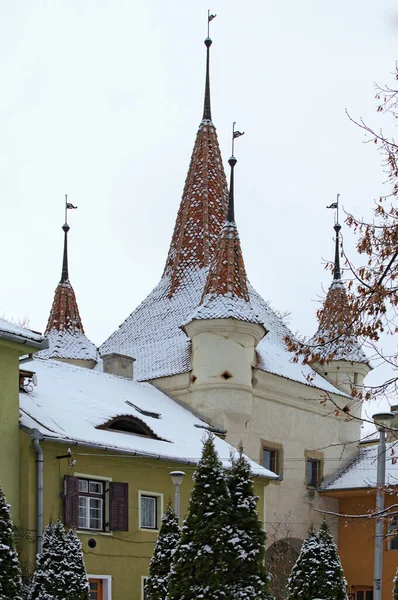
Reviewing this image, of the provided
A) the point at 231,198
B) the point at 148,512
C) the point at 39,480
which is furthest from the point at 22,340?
the point at 231,198

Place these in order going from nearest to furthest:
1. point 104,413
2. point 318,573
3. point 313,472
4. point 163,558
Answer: point 163,558
point 318,573
point 104,413
point 313,472

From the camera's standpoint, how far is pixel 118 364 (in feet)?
102

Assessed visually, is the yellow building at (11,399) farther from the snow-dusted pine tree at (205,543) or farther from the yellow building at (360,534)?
the yellow building at (360,534)

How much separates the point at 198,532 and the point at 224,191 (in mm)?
24471

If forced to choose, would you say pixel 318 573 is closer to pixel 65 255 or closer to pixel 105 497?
pixel 105 497

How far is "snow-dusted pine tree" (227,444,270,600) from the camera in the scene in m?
14.8

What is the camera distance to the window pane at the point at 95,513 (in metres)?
22.6

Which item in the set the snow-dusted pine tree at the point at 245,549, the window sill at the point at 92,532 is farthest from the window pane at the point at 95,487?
the snow-dusted pine tree at the point at 245,549

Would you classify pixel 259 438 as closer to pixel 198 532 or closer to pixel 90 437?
pixel 90 437

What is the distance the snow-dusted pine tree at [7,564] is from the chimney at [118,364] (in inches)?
557

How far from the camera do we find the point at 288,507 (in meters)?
32.7

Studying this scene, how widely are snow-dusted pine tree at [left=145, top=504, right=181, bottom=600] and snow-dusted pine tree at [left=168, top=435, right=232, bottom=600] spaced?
3052mm

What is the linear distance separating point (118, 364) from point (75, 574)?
13.2m

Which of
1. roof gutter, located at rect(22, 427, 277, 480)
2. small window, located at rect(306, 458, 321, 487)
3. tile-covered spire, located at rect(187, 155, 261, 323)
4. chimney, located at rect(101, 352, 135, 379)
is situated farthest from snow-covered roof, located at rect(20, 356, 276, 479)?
small window, located at rect(306, 458, 321, 487)
